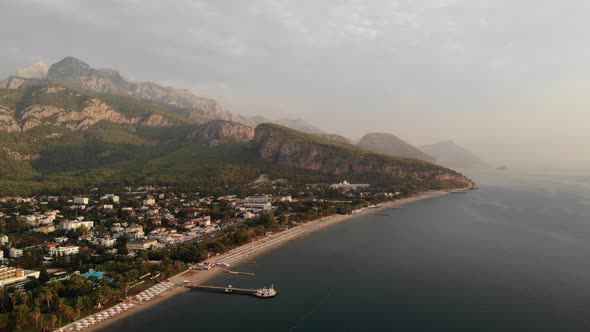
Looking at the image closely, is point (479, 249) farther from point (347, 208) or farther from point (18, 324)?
point (18, 324)

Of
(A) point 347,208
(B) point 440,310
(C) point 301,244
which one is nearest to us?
(B) point 440,310

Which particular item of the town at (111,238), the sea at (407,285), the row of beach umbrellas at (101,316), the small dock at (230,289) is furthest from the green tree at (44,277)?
the small dock at (230,289)

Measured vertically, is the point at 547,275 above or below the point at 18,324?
above

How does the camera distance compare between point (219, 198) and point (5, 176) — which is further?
point (5, 176)

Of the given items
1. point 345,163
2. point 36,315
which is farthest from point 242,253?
point 345,163

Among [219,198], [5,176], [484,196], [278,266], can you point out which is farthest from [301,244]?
[5,176]

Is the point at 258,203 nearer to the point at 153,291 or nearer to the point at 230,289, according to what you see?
the point at 230,289
